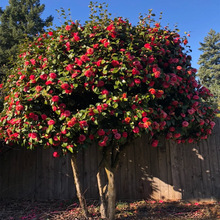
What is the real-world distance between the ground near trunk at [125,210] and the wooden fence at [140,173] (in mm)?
256

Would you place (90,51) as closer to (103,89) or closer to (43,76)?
(103,89)

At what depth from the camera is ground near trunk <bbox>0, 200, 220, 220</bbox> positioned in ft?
13.0

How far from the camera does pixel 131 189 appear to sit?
498 cm

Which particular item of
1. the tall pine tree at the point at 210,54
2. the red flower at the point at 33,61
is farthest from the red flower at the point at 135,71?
the tall pine tree at the point at 210,54

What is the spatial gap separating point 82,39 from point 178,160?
321 centimetres

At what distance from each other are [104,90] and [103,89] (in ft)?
0.18

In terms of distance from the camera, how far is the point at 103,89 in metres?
2.98

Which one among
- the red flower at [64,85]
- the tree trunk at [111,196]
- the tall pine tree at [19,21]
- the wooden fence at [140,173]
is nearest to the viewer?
the red flower at [64,85]

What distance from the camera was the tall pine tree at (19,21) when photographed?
32.9ft

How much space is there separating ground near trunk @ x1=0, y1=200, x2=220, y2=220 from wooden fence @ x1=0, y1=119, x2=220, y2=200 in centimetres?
Result: 26

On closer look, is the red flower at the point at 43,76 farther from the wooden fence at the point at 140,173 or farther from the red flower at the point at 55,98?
the wooden fence at the point at 140,173

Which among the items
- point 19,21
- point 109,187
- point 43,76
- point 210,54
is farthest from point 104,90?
point 210,54

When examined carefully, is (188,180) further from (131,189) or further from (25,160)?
(25,160)

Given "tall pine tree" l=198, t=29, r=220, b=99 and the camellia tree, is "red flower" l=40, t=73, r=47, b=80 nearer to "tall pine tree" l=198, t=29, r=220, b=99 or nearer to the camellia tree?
the camellia tree
